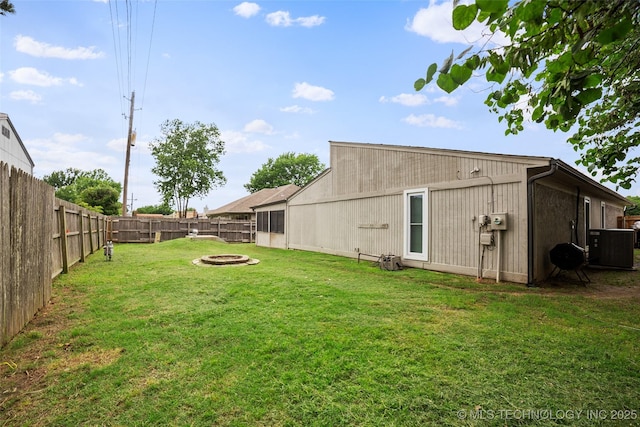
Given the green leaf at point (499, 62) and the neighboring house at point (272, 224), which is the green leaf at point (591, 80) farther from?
the neighboring house at point (272, 224)

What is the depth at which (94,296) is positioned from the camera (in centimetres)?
482

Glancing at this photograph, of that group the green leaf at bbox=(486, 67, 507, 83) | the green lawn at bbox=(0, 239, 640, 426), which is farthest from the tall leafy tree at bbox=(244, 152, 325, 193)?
the green leaf at bbox=(486, 67, 507, 83)

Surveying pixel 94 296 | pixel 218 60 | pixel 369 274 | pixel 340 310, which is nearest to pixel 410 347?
pixel 340 310

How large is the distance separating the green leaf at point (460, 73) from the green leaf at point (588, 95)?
2.61 feet

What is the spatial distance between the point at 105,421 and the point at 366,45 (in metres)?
10.4

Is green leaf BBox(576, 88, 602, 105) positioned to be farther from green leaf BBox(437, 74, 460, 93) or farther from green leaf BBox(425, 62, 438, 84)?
green leaf BBox(425, 62, 438, 84)

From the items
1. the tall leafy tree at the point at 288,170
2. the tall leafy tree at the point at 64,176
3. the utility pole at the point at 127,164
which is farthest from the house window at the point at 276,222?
the tall leafy tree at the point at 64,176

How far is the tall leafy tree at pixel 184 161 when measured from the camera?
30.5 meters

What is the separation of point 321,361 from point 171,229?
66.3 feet

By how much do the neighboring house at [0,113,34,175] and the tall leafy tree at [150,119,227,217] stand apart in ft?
35.6

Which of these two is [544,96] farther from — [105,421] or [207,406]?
[105,421]

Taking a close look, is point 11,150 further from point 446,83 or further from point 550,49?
point 550,49

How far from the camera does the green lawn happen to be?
1.94 meters

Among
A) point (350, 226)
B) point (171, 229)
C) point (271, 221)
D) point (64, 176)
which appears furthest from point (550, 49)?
point (64, 176)
